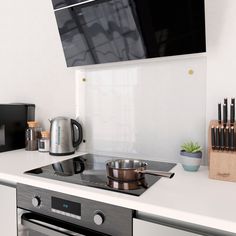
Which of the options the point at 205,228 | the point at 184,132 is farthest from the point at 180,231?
the point at 184,132

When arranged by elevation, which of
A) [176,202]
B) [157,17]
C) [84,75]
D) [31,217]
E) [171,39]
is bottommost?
[31,217]

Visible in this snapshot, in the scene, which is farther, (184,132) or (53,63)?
(53,63)

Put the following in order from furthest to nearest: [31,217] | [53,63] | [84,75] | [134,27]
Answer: [53,63], [84,75], [134,27], [31,217]

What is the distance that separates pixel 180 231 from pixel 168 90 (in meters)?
0.78

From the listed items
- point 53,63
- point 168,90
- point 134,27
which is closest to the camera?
point 134,27

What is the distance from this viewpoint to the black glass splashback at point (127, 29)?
1.14m

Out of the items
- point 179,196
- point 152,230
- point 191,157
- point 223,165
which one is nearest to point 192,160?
point 191,157

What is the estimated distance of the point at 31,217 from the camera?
113cm

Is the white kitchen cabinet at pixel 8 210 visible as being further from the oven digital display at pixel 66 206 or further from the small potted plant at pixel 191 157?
the small potted plant at pixel 191 157

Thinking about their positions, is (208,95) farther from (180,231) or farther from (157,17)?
(180,231)

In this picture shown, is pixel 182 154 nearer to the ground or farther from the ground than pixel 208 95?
nearer to the ground

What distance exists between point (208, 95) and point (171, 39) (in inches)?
13.5

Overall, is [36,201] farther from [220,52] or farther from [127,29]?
[220,52]

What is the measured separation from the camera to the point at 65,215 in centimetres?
104
